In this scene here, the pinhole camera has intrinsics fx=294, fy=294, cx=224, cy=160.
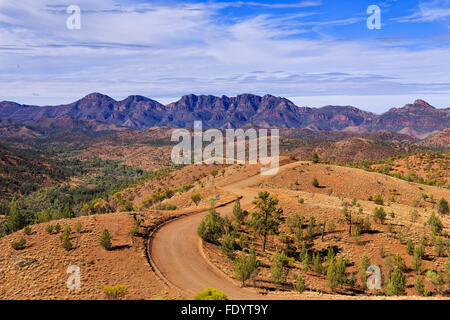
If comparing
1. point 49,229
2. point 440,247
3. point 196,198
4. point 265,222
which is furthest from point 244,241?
point 49,229

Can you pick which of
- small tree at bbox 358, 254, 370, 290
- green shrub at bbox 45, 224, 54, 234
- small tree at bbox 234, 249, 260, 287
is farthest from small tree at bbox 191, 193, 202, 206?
small tree at bbox 358, 254, 370, 290

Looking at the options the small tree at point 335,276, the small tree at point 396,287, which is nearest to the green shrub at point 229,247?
the small tree at point 335,276

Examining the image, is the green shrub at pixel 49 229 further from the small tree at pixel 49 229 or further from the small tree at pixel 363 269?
the small tree at pixel 363 269

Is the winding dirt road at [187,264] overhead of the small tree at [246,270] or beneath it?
beneath

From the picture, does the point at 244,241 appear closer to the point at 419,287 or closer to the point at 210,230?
the point at 210,230

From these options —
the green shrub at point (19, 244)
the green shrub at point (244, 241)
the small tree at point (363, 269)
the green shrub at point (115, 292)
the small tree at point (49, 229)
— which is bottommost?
the small tree at point (363, 269)

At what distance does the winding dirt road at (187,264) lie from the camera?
61.5ft

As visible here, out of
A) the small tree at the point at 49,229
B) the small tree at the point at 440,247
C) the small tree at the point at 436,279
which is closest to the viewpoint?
the small tree at the point at 436,279

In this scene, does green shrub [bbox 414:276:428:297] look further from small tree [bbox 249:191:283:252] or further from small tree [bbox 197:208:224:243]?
small tree [bbox 197:208:224:243]

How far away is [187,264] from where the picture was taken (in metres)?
22.2

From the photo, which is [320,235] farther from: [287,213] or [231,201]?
[231,201]

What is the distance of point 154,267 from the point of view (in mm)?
21016

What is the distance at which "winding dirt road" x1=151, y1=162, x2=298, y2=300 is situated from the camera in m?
18.8
